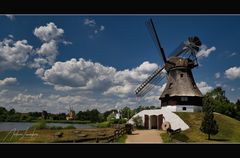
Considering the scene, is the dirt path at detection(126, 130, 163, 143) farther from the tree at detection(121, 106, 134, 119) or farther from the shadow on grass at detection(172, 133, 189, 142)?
the tree at detection(121, 106, 134, 119)

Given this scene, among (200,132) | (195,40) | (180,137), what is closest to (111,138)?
(180,137)

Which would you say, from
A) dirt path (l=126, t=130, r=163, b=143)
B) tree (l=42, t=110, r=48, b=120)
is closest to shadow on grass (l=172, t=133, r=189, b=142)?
dirt path (l=126, t=130, r=163, b=143)

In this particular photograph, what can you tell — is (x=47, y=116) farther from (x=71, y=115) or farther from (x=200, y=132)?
(x=200, y=132)

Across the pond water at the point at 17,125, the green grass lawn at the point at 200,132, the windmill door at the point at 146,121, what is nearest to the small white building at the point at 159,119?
the windmill door at the point at 146,121

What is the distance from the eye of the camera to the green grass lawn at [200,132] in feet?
91.0

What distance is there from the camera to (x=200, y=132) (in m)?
29.2

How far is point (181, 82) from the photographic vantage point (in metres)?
34.5

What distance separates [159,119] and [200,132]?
485 centimetres

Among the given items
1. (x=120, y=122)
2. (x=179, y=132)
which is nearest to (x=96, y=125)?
(x=120, y=122)

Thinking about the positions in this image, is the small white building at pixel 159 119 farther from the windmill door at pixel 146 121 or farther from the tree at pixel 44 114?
the tree at pixel 44 114

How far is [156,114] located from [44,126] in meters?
9.78

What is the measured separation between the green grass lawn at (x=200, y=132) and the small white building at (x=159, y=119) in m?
0.63
